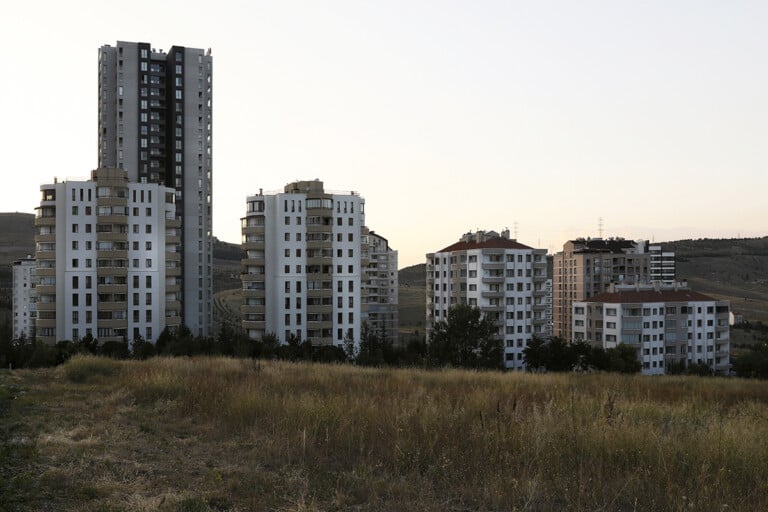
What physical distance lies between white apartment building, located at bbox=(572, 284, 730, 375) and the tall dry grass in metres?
90.7

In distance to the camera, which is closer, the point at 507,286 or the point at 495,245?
the point at 507,286

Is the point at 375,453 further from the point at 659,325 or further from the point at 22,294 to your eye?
the point at 22,294

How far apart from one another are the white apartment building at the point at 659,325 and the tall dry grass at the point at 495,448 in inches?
3570

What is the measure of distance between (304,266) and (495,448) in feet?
278

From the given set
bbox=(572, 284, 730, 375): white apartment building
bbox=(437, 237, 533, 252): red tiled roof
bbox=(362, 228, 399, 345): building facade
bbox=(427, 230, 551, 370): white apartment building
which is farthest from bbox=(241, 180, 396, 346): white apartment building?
bbox=(572, 284, 730, 375): white apartment building

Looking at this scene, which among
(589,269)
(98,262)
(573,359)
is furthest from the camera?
(589,269)

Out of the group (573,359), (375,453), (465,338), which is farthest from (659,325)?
(375,453)

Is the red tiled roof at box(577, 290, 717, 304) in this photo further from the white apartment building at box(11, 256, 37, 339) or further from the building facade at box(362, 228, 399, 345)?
the white apartment building at box(11, 256, 37, 339)

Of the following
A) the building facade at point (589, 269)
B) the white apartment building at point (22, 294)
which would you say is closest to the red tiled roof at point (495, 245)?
the building facade at point (589, 269)

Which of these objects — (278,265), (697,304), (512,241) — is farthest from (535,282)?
(278,265)

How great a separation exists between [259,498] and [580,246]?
14777 centimetres

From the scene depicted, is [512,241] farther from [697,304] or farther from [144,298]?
[144,298]

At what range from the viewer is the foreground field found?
629cm

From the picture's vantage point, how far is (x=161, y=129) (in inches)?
4387
